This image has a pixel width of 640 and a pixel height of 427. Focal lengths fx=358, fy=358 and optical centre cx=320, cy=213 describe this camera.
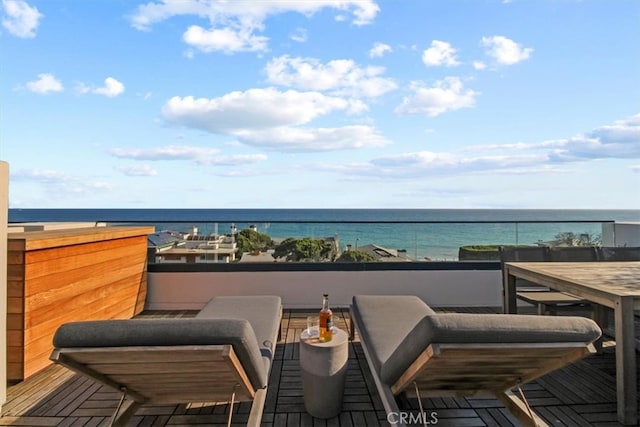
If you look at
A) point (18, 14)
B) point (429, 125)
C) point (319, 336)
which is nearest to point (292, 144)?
point (429, 125)

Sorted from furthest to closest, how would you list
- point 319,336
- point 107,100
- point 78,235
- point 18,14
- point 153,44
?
point 107,100 < point 153,44 < point 18,14 < point 78,235 < point 319,336

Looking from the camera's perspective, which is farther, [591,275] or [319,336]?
[591,275]

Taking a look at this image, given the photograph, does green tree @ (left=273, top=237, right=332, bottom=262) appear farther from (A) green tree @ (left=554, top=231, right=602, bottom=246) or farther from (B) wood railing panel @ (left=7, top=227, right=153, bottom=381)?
(A) green tree @ (left=554, top=231, right=602, bottom=246)

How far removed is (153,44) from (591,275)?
746 centimetres

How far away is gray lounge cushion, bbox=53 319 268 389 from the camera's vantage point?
1438mm

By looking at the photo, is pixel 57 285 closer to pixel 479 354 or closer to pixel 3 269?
pixel 3 269

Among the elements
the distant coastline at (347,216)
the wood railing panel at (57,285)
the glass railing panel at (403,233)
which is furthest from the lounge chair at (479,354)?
the distant coastline at (347,216)

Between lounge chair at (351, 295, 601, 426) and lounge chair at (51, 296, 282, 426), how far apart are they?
0.70m

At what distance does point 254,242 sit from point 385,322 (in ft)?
8.85

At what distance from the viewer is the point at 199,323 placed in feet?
4.89

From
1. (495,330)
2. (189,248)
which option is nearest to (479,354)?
(495,330)

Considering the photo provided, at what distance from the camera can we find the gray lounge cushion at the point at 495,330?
149 cm

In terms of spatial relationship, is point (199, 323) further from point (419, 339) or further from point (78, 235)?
point (78, 235)

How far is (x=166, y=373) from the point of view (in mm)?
1679
